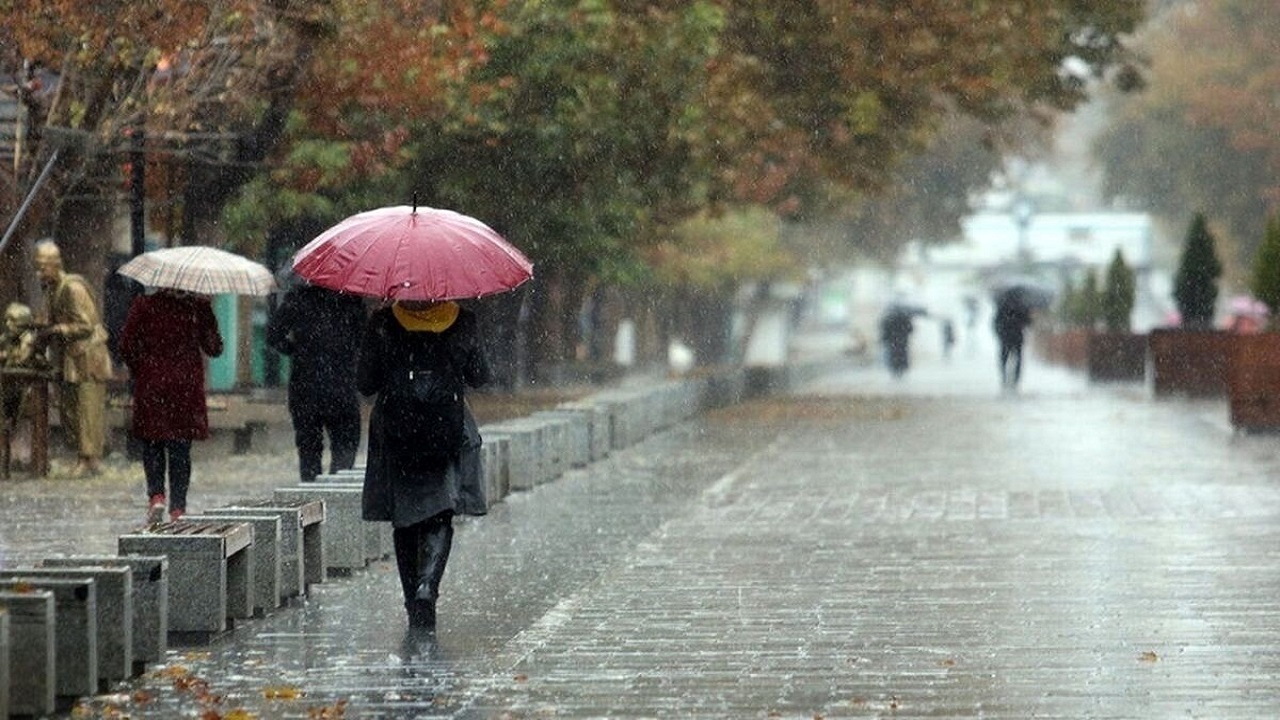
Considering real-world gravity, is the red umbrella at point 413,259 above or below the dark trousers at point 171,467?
above

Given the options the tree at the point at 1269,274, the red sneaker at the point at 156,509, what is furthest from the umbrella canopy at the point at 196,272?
the tree at the point at 1269,274

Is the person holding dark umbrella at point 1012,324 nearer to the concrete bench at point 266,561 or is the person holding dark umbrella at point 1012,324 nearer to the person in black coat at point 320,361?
the person in black coat at point 320,361

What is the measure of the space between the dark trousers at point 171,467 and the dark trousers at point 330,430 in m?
1.15

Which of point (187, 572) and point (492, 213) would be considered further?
point (492, 213)

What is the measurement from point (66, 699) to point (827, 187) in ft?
118

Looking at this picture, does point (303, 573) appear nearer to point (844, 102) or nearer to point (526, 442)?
point (526, 442)

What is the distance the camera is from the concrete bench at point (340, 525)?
43.3ft

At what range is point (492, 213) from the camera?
101 ft

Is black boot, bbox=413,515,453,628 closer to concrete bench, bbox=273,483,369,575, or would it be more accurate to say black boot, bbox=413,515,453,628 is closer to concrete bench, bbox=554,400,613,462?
concrete bench, bbox=273,483,369,575

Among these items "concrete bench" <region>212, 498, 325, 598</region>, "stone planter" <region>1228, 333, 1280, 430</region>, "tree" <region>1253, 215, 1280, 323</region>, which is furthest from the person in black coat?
"tree" <region>1253, 215, 1280, 323</region>

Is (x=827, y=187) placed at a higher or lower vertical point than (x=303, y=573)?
higher

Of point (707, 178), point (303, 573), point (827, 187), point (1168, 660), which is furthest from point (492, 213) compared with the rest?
point (1168, 660)

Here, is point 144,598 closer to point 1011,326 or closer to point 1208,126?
point 1011,326

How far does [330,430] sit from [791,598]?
4913 millimetres
